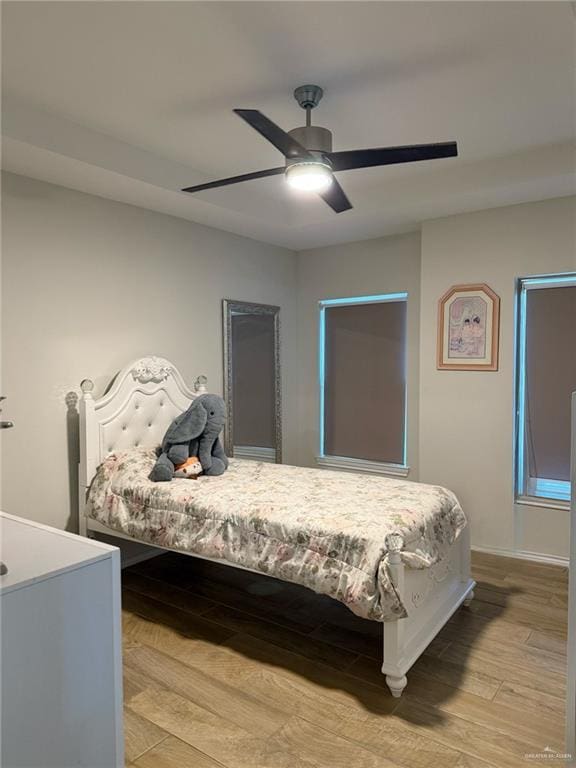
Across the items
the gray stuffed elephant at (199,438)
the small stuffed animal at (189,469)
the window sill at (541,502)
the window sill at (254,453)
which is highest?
the gray stuffed elephant at (199,438)

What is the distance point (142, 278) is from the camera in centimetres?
375

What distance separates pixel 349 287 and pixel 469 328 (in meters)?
1.28

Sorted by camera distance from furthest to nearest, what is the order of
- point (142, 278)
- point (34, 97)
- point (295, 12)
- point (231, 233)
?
point (231, 233) → point (142, 278) → point (34, 97) → point (295, 12)

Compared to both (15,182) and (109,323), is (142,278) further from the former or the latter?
(15,182)

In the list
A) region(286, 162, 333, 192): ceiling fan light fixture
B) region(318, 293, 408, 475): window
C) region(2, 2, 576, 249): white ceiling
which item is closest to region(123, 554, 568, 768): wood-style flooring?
region(318, 293, 408, 475): window

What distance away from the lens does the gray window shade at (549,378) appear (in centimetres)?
371

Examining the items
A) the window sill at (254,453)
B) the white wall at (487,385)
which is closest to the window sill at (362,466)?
the white wall at (487,385)

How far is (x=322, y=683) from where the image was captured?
2352mm

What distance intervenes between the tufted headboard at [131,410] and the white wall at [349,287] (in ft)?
4.80

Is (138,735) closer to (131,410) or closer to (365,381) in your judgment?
(131,410)

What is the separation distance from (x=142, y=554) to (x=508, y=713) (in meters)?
2.61

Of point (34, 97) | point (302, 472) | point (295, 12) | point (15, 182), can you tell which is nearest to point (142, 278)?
point (15, 182)

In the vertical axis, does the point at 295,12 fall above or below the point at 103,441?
above

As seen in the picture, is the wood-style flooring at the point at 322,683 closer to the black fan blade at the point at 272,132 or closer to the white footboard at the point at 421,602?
the white footboard at the point at 421,602
